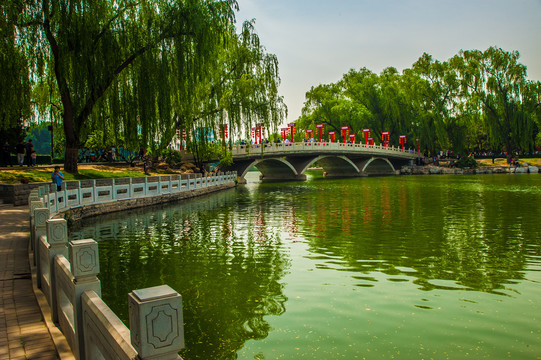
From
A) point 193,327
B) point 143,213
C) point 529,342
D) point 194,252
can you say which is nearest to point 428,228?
point 194,252

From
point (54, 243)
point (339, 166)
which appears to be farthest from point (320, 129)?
point (54, 243)

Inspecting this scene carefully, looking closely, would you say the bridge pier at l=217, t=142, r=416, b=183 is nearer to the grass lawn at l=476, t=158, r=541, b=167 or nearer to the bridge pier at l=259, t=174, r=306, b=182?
the bridge pier at l=259, t=174, r=306, b=182

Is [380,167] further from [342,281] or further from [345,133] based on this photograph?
[342,281]

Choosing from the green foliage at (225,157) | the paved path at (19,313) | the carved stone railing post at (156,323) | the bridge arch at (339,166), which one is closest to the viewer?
the carved stone railing post at (156,323)

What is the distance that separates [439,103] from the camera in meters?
49.7

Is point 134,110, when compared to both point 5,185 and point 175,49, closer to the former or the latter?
point 175,49

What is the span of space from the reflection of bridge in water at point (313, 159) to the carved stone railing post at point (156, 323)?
32.3m

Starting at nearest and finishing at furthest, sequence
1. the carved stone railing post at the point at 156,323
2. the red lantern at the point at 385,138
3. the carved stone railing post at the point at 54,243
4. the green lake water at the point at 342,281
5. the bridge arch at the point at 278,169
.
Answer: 1. the carved stone railing post at the point at 156,323
2. the carved stone railing post at the point at 54,243
3. the green lake water at the point at 342,281
4. the bridge arch at the point at 278,169
5. the red lantern at the point at 385,138

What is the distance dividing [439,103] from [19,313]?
51.0 meters

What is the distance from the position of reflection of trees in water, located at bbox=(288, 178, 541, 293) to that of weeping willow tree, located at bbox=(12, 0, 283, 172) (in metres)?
7.40

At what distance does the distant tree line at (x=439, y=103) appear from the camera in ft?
148

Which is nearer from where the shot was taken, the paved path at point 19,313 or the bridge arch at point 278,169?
the paved path at point 19,313

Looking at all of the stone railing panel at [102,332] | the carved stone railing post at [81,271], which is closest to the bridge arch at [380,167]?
the carved stone railing post at [81,271]

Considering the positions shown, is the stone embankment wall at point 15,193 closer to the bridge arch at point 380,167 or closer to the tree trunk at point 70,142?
the tree trunk at point 70,142
